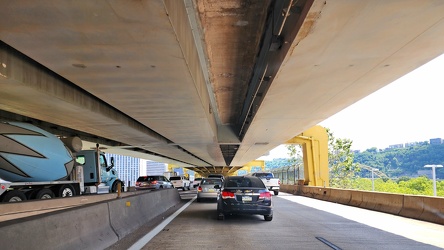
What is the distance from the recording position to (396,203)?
1566 cm

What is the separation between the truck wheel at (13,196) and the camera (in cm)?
1286

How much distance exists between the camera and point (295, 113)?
19.1 meters

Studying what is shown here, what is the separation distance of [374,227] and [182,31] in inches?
322

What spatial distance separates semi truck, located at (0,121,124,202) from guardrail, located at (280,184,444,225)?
10.4 meters

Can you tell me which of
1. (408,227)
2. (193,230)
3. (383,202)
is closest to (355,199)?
(383,202)

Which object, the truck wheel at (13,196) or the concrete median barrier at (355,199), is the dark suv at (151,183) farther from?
the truck wheel at (13,196)

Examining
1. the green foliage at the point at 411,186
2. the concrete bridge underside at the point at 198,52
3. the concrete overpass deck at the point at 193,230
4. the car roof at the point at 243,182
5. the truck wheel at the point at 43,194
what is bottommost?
the green foliage at the point at 411,186

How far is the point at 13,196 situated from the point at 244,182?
7835 millimetres

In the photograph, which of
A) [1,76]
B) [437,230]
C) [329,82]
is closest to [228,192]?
[329,82]

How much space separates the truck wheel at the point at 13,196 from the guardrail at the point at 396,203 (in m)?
13.8

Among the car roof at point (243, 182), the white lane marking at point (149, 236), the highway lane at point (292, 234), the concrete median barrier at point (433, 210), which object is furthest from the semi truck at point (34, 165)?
the concrete median barrier at point (433, 210)

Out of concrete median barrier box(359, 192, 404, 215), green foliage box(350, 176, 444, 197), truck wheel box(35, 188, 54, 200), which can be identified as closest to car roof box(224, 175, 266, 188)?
concrete median barrier box(359, 192, 404, 215)

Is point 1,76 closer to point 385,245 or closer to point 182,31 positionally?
point 182,31

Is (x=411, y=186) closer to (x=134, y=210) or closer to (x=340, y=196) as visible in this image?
(x=340, y=196)
